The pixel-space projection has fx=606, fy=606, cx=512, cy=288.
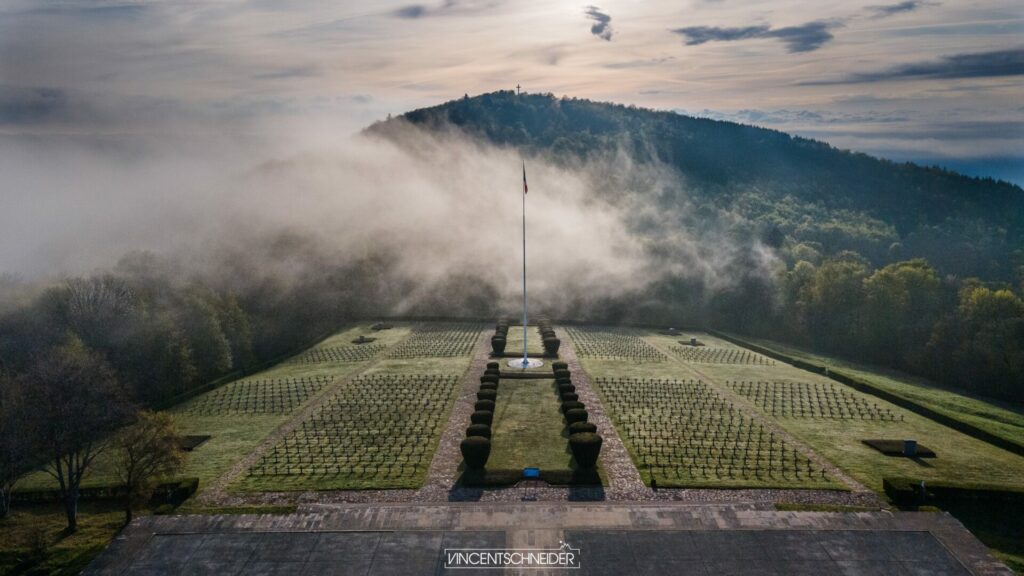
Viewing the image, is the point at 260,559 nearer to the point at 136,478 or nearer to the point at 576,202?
the point at 136,478

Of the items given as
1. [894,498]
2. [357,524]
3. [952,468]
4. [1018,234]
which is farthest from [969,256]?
[357,524]

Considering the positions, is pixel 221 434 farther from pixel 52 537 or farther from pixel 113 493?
pixel 52 537

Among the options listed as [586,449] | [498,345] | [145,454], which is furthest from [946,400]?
[145,454]

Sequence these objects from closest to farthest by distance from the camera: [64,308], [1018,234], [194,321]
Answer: [64,308] < [194,321] < [1018,234]

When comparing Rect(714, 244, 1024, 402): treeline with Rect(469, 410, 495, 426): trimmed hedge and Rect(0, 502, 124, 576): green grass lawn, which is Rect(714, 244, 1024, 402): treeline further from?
Rect(0, 502, 124, 576): green grass lawn

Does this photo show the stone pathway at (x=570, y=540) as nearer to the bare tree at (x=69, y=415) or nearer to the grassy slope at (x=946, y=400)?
the bare tree at (x=69, y=415)

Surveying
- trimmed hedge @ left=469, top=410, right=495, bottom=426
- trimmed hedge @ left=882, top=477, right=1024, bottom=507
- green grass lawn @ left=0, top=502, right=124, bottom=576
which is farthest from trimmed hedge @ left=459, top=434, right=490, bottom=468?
trimmed hedge @ left=882, top=477, right=1024, bottom=507
